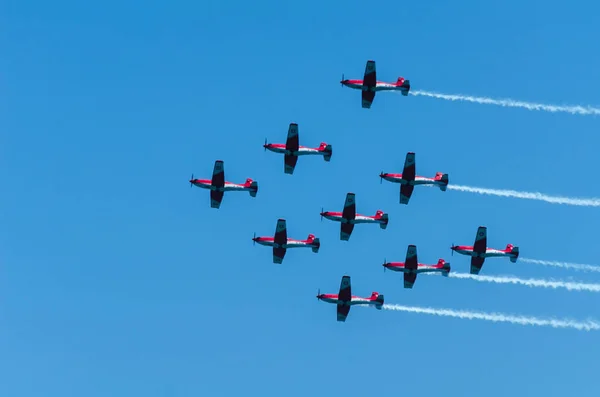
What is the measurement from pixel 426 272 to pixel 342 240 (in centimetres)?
968

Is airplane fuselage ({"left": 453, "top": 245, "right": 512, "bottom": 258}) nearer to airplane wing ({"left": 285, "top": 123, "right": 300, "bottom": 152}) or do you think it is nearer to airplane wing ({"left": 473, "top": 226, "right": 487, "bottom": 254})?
airplane wing ({"left": 473, "top": 226, "right": 487, "bottom": 254})

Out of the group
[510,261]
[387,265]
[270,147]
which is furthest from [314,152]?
[510,261]

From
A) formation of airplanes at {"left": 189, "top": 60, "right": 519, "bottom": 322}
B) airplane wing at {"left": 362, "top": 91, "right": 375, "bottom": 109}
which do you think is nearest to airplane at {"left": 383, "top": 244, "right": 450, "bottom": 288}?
formation of airplanes at {"left": 189, "top": 60, "right": 519, "bottom": 322}

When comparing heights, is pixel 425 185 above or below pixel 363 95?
below

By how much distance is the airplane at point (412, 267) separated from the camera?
136 metres

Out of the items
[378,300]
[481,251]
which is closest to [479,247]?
[481,251]

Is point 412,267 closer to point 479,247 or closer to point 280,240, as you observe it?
point 479,247

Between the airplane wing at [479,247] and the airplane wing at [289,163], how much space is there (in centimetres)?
2075

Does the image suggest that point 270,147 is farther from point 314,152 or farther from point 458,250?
point 458,250

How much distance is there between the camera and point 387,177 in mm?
134625

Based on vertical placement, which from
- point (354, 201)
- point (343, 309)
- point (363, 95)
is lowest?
point (343, 309)

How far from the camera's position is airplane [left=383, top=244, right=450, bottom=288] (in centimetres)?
13650

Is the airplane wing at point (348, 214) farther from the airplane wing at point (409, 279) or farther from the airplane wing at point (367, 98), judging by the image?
the airplane wing at point (367, 98)

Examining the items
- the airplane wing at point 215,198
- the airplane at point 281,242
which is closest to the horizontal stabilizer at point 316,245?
the airplane at point 281,242
